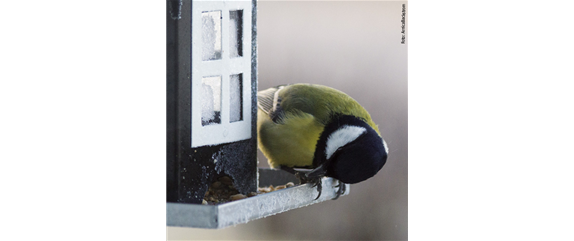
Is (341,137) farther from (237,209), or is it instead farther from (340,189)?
(237,209)

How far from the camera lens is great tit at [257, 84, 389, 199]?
67.9 inches

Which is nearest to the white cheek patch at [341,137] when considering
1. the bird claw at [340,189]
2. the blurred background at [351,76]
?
the bird claw at [340,189]

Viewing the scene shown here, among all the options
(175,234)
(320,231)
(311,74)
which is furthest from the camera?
(320,231)

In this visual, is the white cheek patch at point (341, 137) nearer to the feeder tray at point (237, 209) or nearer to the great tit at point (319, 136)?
the great tit at point (319, 136)

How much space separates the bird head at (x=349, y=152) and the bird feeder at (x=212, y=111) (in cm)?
14

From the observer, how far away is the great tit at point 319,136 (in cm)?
173

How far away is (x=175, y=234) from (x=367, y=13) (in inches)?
65.5

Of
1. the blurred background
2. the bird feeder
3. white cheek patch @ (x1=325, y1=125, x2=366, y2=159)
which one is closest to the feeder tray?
the bird feeder

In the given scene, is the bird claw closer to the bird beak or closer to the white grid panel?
the bird beak
